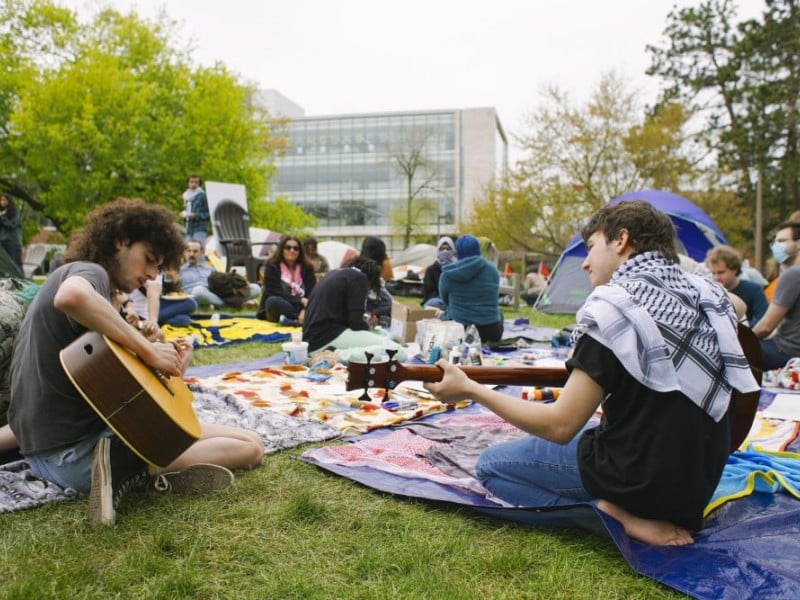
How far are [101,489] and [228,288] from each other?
8.66 metres

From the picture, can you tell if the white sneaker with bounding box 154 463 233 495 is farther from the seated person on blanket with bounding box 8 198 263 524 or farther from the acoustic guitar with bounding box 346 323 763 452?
the acoustic guitar with bounding box 346 323 763 452

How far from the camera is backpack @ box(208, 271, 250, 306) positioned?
35.4 ft

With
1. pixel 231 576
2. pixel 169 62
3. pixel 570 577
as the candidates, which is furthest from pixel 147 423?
pixel 169 62

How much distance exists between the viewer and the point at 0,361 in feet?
10.0

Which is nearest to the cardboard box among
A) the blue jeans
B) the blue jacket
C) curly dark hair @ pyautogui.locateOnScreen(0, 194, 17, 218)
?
the blue jacket

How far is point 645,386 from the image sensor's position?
6.56ft

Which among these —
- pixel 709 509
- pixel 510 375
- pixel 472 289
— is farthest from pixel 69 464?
pixel 472 289

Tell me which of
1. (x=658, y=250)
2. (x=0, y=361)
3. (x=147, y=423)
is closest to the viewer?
(x=658, y=250)

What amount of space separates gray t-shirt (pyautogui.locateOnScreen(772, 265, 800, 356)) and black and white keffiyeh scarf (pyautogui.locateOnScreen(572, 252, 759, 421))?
12.6ft

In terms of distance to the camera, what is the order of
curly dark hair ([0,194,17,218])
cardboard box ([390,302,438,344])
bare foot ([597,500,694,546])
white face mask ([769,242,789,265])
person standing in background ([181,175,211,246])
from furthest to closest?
person standing in background ([181,175,211,246]) → curly dark hair ([0,194,17,218]) → cardboard box ([390,302,438,344]) → white face mask ([769,242,789,265]) → bare foot ([597,500,694,546])

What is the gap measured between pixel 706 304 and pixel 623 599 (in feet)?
3.34

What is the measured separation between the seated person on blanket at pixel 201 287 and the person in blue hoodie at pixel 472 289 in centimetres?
465

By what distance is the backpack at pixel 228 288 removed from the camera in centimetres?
1078

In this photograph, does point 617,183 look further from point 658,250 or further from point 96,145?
point 658,250
